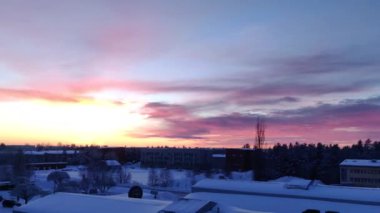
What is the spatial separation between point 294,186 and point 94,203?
673 inches

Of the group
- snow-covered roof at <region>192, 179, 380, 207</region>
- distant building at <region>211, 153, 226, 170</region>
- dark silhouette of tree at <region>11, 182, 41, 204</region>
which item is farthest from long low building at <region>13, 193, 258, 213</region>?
distant building at <region>211, 153, 226, 170</region>

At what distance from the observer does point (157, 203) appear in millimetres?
24062

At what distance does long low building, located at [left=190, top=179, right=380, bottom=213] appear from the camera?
3194 centimetres

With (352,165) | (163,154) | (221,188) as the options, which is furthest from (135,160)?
(221,188)

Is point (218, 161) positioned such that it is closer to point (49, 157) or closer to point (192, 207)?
point (49, 157)

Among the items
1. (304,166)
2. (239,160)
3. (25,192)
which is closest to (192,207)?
(25,192)

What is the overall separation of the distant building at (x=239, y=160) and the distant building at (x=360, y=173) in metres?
30.4

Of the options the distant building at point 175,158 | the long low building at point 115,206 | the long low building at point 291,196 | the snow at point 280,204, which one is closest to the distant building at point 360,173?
the long low building at point 291,196

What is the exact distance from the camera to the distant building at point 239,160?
104m

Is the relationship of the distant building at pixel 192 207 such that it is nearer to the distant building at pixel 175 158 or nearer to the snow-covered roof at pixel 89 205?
the snow-covered roof at pixel 89 205

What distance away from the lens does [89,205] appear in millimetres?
24578

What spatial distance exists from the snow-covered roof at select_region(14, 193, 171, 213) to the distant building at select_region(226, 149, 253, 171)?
80.0 m

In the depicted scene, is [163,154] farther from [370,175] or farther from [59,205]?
[59,205]

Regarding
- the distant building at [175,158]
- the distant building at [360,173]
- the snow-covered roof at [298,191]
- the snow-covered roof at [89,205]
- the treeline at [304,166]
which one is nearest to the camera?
the snow-covered roof at [89,205]
